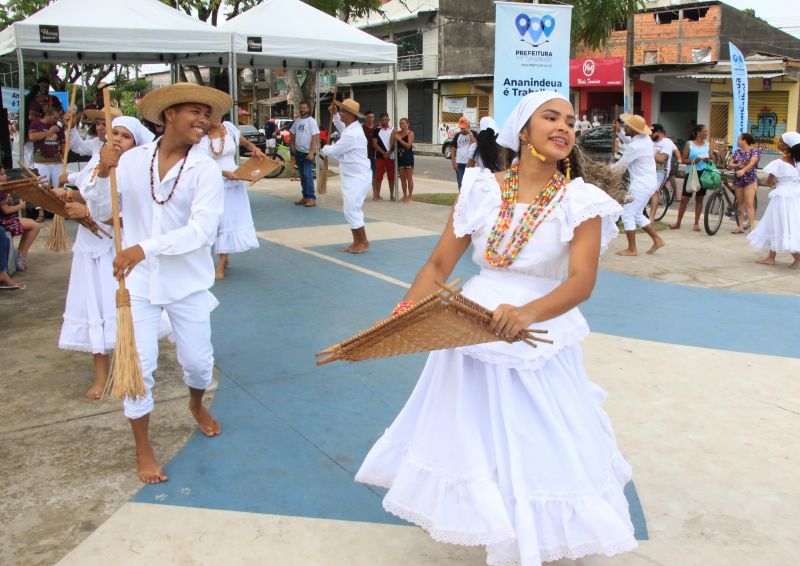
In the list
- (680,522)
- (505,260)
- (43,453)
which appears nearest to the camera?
(505,260)

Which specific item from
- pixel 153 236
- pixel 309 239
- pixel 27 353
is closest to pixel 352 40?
pixel 309 239

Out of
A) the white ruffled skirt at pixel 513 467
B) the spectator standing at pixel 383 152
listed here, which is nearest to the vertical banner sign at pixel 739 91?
the spectator standing at pixel 383 152

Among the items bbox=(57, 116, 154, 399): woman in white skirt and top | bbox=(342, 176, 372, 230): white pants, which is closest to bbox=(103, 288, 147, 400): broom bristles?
bbox=(57, 116, 154, 399): woman in white skirt and top

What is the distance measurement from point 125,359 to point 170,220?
75 cm

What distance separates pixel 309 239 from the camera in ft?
33.2

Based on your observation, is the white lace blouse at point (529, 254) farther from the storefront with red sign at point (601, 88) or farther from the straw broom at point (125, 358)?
the storefront with red sign at point (601, 88)

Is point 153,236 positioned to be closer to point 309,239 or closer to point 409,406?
point 409,406

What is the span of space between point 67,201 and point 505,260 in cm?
299

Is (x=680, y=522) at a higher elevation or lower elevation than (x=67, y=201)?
lower

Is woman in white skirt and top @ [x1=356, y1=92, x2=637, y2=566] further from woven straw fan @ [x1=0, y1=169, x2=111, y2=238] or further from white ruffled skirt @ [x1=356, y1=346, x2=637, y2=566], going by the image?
woven straw fan @ [x1=0, y1=169, x2=111, y2=238]

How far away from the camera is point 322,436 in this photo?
4090mm

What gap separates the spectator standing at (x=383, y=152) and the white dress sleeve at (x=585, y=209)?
12.1 m

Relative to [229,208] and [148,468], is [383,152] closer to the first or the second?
[229,208]

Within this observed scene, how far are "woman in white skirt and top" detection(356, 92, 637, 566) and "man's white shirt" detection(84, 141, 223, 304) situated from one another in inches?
49.9
